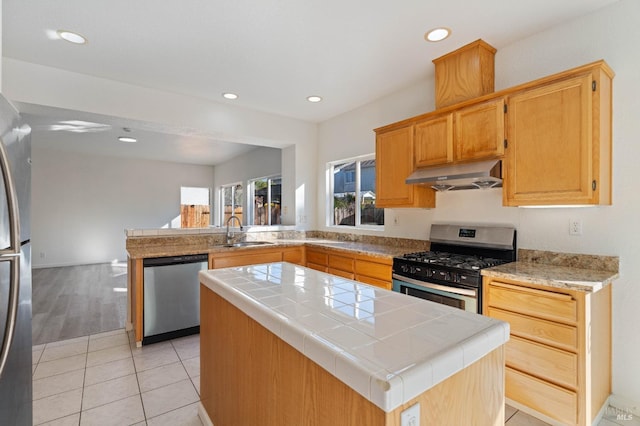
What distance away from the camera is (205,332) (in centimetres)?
178

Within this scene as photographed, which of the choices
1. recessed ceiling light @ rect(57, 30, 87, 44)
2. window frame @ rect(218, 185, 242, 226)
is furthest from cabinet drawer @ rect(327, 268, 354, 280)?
window frame @ rect(218, 185, 242, 226)

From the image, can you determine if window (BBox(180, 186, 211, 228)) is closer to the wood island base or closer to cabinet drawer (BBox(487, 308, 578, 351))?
the wood island base

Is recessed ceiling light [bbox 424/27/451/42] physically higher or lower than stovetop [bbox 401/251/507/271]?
higher

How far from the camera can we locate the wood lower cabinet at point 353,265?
9.29 feet

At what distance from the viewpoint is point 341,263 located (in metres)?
3.34

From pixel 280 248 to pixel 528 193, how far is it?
262cm

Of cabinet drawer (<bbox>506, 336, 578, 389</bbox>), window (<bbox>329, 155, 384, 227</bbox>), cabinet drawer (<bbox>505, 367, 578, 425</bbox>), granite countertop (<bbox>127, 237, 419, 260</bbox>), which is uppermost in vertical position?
window (<bbox>329, 155, 384, 227</bbox>)

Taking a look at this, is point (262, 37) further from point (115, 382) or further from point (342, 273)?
point (115, 382)

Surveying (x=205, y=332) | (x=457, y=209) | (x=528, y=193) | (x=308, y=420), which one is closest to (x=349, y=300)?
(x=308, y=420)

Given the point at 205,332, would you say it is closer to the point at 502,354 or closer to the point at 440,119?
the point at 502,354

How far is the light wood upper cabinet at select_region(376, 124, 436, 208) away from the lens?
113 inches

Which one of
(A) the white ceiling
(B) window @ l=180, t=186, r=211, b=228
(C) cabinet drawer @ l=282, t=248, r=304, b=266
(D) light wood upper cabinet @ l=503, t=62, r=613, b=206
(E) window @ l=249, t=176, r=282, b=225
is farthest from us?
(B) window @ l=180, t=186, r=211, b=228

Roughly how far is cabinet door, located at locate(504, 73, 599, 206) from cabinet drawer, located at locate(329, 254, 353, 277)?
158cm

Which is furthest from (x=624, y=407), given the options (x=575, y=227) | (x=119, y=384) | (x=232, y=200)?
(x=232, y=200)
